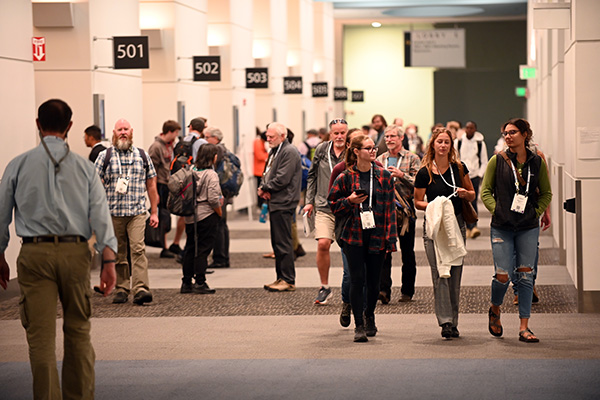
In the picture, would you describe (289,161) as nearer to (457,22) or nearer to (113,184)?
(113,184)

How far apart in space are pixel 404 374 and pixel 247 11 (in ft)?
50.8

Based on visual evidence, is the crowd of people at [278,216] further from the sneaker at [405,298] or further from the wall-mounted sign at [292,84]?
the wall-mounted sign at [292,84]

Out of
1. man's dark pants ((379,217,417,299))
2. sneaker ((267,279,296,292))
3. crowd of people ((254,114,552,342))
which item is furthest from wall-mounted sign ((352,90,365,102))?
crowd of people ((254,114,552,342))

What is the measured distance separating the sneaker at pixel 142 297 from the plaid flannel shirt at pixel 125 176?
0.77 m

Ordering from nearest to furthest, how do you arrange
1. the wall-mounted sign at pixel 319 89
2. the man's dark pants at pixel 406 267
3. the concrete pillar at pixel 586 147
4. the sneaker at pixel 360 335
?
the sneaker at pixel 360 335 < the concrete pillar at pixel 586 147 < the man's dark pants at pixel 406 267 < the wall-mounted sign at pixel 319 89

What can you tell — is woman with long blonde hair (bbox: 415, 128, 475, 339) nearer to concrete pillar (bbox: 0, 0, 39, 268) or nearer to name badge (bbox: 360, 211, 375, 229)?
name badge (bbox: 360, 211, 375, 229)

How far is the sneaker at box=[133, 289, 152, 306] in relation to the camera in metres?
9.61

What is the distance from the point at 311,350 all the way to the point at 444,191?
1.61 m

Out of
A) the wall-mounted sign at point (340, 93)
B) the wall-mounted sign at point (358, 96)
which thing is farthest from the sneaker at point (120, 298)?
the wall-mounted sign at point (358, 96)

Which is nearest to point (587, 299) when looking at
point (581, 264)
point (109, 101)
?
point (581, 264)

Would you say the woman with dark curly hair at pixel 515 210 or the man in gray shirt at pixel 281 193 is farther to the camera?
the man in gray shirt at pixel 281 193

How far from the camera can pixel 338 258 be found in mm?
13156

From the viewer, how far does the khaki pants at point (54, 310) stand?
5234 mm

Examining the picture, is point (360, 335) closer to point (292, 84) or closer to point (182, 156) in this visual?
point (182, 156)
